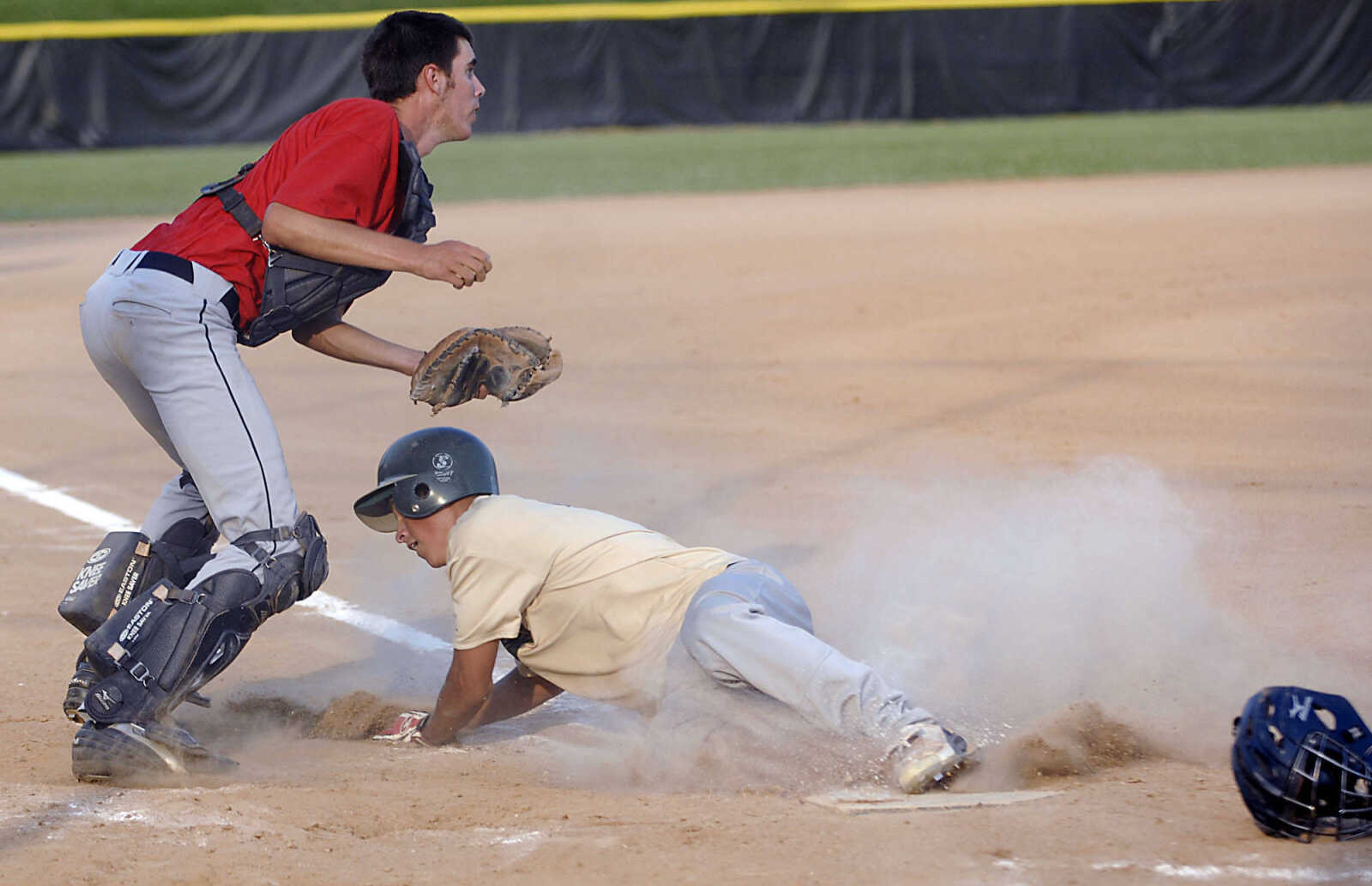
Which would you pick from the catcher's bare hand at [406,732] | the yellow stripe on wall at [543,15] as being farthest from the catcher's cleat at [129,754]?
the yellow stripe on wall at [543,15]

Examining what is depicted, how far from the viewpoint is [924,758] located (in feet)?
11.9

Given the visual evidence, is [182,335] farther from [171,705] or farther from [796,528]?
[796,528]

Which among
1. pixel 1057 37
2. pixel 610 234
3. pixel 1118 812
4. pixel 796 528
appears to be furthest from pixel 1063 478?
pixel 1057 37

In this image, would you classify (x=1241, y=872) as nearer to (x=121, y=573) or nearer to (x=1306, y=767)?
(x=1306, y=767)

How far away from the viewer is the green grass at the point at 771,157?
770 inches

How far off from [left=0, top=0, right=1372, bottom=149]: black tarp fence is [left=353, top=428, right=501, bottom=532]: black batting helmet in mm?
24620

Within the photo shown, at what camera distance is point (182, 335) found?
3.91m

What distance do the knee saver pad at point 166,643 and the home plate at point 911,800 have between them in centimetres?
157

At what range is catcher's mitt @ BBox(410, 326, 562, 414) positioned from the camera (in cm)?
417

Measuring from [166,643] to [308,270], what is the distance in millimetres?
1041

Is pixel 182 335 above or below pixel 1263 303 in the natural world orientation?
above

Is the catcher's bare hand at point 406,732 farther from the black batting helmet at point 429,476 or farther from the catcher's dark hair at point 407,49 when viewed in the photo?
the catcher's dark hair at point 407,49

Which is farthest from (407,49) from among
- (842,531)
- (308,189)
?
(842,531)

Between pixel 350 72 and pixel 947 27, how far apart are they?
429 inches
